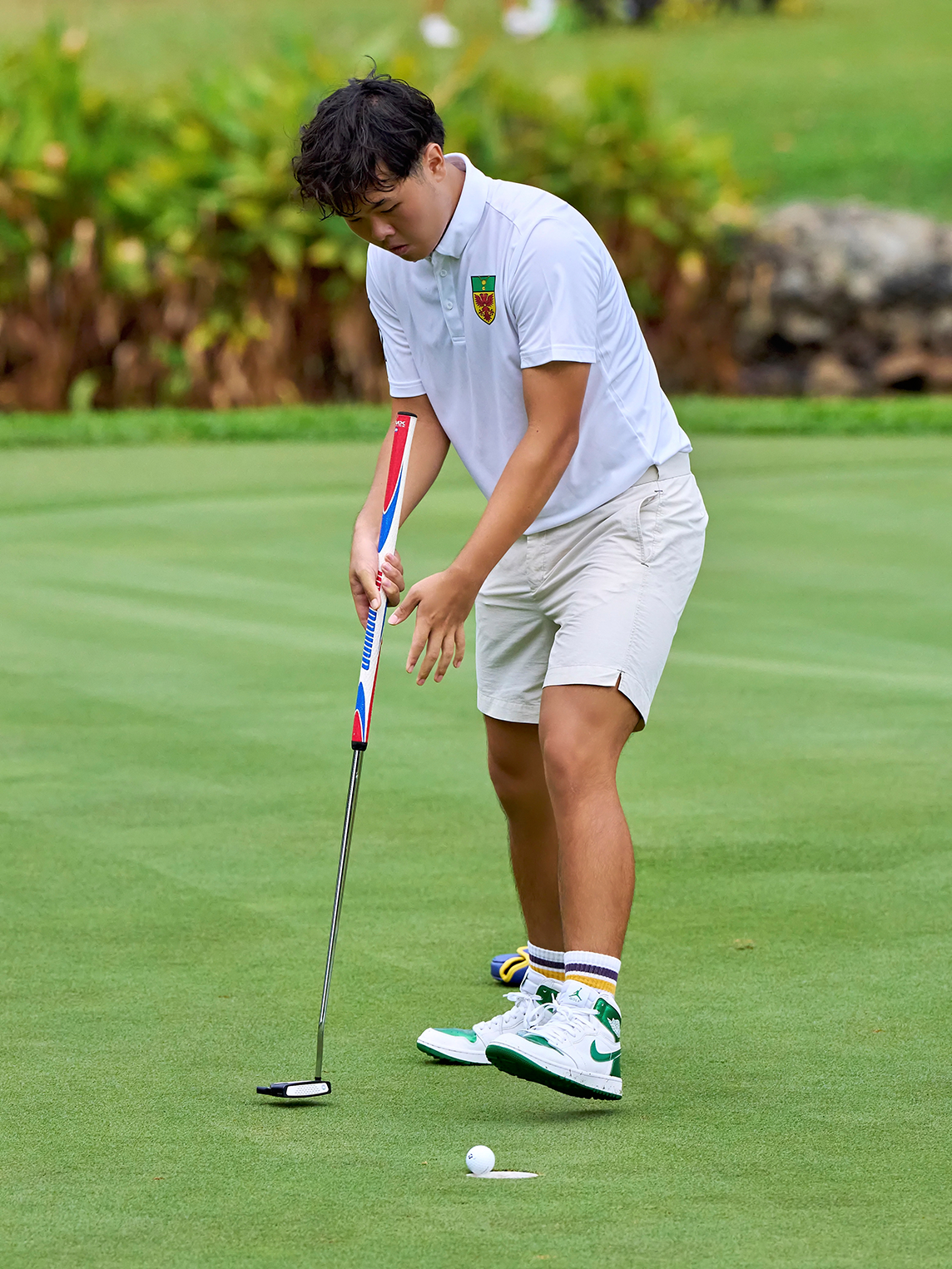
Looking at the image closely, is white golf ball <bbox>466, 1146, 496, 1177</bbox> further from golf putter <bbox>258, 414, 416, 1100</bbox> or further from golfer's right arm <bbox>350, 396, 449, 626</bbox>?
golfer's right arm <bbox>350, 396, 449, 626</bbox>

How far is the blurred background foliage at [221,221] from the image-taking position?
621 inches

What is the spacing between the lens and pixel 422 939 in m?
4.43

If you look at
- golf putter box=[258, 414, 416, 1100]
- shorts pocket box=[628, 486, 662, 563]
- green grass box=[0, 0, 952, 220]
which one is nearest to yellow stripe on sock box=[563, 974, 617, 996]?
golf putter box=[258, 414, 416, 1100]

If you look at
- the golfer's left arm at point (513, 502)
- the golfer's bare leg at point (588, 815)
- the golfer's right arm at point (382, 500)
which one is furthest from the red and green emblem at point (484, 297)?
the golfer's bare leg at point (588, 815)

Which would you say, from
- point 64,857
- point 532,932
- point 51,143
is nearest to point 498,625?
point 532,932

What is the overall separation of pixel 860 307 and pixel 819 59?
1169cm

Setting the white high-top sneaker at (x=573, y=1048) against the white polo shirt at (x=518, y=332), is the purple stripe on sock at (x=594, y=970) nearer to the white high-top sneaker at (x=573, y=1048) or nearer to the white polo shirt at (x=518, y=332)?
the white high-top sneaker at (x=573, y=1048)

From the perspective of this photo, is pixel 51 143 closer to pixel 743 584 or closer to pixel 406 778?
pixel 743 584

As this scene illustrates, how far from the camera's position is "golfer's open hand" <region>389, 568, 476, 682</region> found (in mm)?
3580

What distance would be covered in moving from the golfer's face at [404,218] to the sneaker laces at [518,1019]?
4.19 ft

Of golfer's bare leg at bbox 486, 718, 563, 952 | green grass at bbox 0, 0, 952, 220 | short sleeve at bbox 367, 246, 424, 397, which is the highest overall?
green grass at bbox 0, 0, 952, 220

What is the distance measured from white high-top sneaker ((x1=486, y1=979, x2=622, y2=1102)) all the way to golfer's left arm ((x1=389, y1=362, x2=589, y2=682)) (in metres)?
0.57

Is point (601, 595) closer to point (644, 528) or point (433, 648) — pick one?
point (644, 528)

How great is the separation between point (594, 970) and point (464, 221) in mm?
1234
